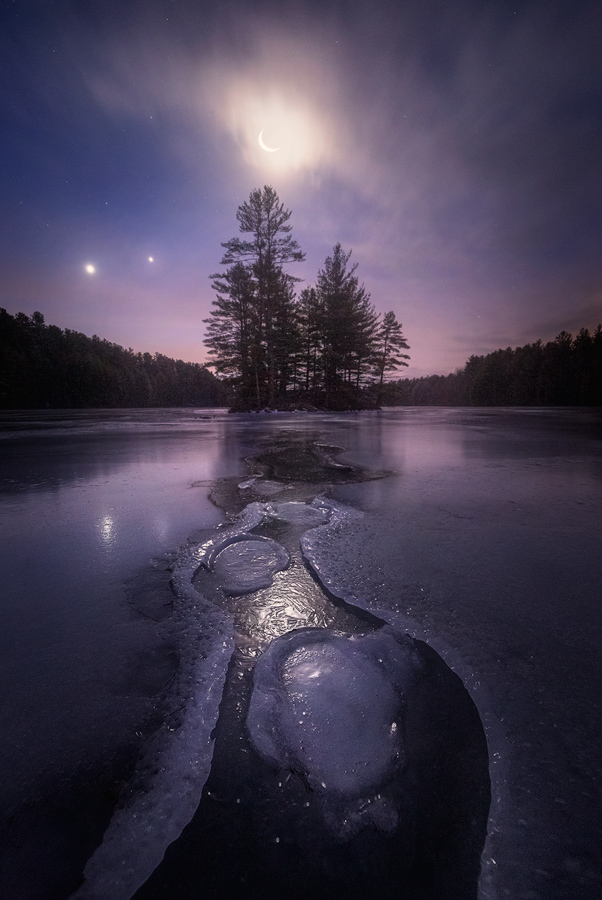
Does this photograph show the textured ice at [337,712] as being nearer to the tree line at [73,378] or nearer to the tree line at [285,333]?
the tree line at [285,333]

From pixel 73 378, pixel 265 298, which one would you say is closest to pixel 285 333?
pixel 265 298

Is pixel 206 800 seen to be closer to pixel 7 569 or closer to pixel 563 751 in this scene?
pixel 563 751

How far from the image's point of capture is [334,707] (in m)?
1.12

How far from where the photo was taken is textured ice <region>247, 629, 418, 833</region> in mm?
875

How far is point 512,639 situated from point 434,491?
223 centimetres

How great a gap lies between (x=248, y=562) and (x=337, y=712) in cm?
108

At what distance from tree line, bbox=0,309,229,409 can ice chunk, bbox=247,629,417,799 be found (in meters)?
50.4

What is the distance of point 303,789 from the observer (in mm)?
861

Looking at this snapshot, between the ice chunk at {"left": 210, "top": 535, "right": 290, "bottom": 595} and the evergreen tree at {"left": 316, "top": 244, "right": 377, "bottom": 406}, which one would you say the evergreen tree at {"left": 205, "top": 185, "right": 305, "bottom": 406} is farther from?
the ice chunk at {"left": 210, "top": 535, "right": 290, "bottom": 595}

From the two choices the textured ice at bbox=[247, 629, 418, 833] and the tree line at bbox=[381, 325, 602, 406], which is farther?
the tree line at bbox=[381, 325, 602, 406]

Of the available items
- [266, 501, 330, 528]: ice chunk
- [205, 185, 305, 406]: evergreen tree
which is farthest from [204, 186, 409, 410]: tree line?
[266, 501, 330, 528]: ice chunk

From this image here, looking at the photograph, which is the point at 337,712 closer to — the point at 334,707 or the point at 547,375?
the point at 334,707

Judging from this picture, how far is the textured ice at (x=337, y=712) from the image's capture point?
0.88 metres

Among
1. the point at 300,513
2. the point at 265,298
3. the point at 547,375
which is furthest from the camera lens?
the point at 547,375
